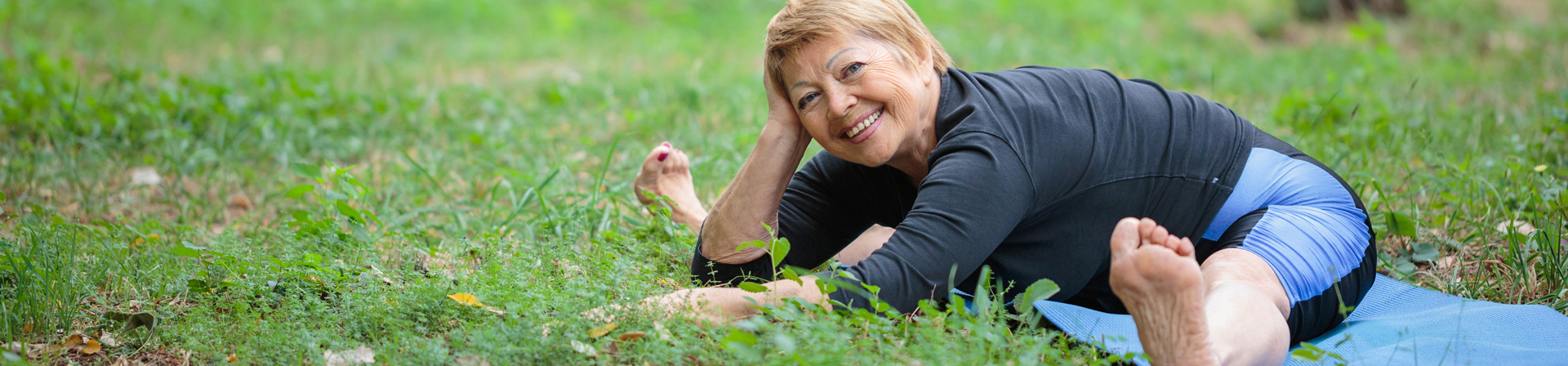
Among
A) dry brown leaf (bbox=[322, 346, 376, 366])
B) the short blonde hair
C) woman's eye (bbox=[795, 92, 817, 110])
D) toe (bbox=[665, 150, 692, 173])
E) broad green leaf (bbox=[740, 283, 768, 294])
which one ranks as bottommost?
dry brown leaf (bbox=[322, 346, 376, 366])

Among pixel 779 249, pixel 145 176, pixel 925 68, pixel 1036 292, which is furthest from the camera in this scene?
pixel 145 176

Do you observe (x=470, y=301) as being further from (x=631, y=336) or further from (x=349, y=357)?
(x=631, y=336)

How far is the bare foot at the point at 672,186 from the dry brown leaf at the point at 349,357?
1.16m

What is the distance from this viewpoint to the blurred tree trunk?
883 centimetres

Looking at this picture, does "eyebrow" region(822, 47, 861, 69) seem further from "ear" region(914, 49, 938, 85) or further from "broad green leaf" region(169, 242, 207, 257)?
"broad green leaf" region(169, 242, 207, 257)

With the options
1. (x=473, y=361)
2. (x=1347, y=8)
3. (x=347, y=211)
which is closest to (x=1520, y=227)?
(x=473, y=361)

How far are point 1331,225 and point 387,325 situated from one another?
222cm

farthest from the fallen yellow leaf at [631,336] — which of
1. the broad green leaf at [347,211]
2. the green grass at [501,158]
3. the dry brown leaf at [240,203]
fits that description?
the dry brown leaf at [240,203]

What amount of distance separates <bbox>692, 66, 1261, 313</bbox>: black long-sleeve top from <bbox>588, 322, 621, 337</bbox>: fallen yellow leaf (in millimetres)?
476

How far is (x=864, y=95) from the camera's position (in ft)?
7.18

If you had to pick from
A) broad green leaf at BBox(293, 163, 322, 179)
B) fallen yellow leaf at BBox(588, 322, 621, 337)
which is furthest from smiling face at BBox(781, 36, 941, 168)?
broad green leaf at BBox(293, 163, 322, 179)

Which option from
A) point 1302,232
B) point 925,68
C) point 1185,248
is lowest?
point 1302,232

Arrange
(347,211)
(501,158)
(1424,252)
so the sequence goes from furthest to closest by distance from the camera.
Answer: (501,158) → (1424,252) → (347,211)

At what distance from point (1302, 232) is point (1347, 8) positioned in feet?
26.4
